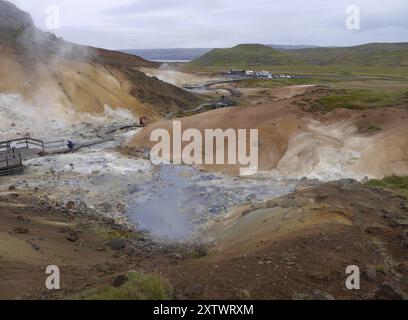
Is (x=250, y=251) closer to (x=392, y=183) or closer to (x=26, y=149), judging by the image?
(x=392, y=183)

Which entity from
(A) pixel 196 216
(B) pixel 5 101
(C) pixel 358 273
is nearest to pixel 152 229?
(A) pixel 196 216

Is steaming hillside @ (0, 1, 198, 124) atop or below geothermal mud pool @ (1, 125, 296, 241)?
atop

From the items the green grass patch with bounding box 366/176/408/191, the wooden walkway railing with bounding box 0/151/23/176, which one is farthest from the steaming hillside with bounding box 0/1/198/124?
the green grass patch with bounding box 366/176/408/191

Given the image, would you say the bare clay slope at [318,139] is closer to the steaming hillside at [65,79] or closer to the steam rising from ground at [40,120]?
the steam rising from ground at [40,120]

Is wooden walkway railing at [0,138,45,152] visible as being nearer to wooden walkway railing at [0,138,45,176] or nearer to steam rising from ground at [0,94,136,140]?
wooden walkway railing at [0,138,45,176]

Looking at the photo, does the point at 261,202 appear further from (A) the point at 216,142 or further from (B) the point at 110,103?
(B) the point at 110,103

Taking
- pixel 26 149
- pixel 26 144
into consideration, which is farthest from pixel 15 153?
pixel 26 144
